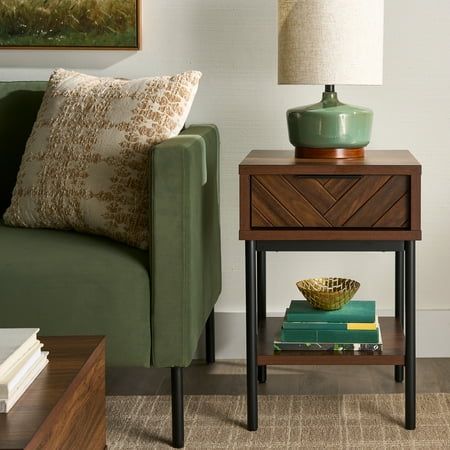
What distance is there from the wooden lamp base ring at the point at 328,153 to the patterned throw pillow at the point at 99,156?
33 centimetres

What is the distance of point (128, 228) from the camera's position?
8.32ft

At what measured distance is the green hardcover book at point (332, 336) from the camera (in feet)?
8.61

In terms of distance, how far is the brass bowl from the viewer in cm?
271

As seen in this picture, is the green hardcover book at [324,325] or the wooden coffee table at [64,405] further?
the green hardcover book at [324,325]

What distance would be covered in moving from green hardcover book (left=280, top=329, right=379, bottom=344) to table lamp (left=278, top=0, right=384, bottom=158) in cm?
46

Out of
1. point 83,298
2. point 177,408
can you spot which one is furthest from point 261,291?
point 83,298

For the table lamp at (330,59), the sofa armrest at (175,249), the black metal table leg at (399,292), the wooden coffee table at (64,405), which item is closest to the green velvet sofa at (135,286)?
the sofa armrest at (175,249)

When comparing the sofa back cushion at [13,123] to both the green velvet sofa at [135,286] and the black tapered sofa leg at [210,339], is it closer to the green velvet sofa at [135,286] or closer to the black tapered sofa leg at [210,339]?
the green velvet sofa at [135,286]

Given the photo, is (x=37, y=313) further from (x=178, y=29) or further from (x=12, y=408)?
(x=178, y=29)

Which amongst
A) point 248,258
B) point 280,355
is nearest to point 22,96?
point 248,258

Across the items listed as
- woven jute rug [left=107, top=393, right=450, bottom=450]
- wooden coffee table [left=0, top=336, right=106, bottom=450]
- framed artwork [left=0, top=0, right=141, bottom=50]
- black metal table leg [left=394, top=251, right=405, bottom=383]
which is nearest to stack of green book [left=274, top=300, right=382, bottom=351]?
woven jute rug [left=107, top=393, right=450, bottom=450]

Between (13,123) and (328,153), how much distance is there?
3.13ft

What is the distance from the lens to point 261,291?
2.99 meters

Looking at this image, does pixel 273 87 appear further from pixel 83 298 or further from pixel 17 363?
pixel 17 363
